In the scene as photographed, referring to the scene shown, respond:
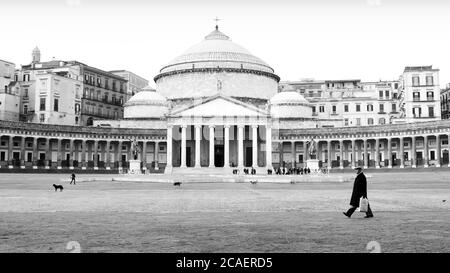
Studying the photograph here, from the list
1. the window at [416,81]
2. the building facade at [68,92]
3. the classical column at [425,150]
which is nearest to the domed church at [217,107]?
the building facade at [68,92]

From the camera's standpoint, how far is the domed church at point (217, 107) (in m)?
88.6

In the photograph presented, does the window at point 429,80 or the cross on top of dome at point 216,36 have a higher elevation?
the cross on top of dome at point 216,36

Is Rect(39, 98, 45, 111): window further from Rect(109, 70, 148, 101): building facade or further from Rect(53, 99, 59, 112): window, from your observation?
Rect(109, 70, 148, 101): building facade

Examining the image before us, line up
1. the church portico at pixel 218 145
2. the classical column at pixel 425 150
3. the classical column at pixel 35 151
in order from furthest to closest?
the classical column at pixel 35 151
the church portico at pixel 218 145
the classical column at pixel 425 150

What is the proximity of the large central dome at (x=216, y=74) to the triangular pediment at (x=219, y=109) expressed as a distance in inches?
589

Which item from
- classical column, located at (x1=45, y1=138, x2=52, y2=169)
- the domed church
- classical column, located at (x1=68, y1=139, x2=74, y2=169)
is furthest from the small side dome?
classical column, located at (x1=45, y1=138, x2=52, y2=169)

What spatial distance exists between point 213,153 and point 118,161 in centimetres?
2262

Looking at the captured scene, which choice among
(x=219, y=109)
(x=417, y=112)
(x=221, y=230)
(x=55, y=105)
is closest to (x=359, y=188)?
(x=221, y=230)

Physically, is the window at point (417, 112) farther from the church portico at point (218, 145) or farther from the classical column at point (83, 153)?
the classical column at point (83, 153)

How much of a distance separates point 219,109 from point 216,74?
19.7 m

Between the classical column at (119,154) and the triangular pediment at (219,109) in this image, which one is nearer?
A: the triangular pediment at (219,109)
